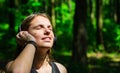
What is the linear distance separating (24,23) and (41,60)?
38 cm

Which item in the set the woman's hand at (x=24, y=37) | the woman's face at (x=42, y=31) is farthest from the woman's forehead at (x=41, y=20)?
the woman's hand at (x=24, y=37)

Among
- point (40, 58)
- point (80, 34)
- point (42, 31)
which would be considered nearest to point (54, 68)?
point (40, 58)

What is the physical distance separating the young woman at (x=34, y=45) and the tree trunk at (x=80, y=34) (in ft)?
40.4

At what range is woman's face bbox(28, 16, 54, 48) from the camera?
326 centimetres

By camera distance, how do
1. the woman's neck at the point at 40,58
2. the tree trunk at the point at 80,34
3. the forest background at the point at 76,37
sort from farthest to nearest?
the tree trunk at the point at 80,34 → the forest background at the point at 76,37 → the woman's neck at the point at 40,58

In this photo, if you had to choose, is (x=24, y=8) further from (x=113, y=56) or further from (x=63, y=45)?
(x=63, y=45)

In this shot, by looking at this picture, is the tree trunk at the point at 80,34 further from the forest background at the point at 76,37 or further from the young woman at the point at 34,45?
the young woman at the point at 34,45

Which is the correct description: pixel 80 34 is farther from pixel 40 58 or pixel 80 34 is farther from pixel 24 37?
pixel 24 37

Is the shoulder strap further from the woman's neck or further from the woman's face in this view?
the woman's face

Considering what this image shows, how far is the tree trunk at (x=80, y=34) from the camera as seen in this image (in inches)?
625

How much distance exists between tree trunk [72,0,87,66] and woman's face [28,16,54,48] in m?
12.4

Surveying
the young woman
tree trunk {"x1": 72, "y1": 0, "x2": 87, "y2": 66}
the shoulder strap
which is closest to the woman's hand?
the young woman

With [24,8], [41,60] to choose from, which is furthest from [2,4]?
[41,60]

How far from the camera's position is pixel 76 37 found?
17.0 m
